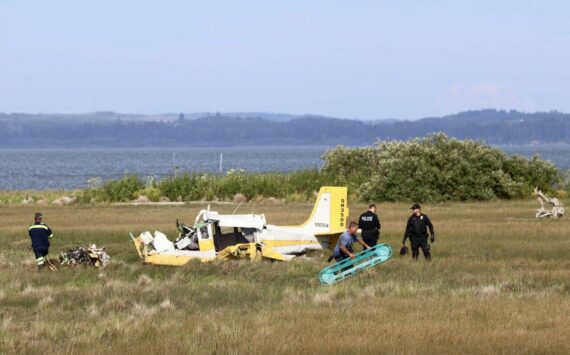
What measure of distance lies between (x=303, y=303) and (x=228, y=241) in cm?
870

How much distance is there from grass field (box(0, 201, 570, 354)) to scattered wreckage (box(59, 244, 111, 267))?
0.52m

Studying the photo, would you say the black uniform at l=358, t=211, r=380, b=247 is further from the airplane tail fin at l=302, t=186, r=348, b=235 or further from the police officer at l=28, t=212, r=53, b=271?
the police officer at l=28, t=212, r=53, b=271

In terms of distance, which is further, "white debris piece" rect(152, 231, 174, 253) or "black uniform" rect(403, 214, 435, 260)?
"white debris piece" rect(152, 231, 174, 253)

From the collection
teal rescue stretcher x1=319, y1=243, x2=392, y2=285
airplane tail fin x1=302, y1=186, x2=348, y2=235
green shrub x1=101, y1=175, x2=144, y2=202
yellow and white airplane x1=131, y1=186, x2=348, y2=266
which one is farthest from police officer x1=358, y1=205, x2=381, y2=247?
green shrub x1=101, y1=175, x2=144, y2=202

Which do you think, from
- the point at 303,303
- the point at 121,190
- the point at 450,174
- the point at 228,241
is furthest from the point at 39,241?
the point at 121,190

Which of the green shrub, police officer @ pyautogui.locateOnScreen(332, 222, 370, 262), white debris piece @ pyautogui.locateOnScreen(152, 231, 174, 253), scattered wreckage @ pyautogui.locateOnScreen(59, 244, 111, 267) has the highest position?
police officer @ pyautogui.locateOnScreen(332, 222, 370, 262)

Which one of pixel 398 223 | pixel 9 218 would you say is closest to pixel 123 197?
pixel 9 218

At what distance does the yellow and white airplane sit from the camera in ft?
95.4

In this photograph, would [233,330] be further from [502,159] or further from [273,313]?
[502,159]

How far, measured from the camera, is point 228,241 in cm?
2984

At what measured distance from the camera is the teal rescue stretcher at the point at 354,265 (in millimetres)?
24719

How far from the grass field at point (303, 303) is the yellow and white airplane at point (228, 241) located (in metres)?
0.66

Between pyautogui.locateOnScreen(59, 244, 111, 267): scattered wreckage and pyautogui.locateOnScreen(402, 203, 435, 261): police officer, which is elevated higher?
pyautogui.locateOnScreen(402, 203, 435, 261): police officer

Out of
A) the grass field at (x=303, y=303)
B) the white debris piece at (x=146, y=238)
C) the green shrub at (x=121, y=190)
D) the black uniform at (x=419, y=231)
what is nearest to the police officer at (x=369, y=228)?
the grass field at (x=303, y=303)
